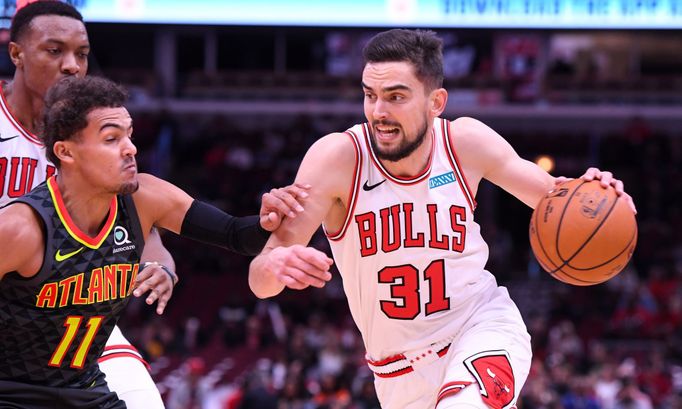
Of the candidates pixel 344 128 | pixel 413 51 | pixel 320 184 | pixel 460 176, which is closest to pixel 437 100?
pixel 413 51

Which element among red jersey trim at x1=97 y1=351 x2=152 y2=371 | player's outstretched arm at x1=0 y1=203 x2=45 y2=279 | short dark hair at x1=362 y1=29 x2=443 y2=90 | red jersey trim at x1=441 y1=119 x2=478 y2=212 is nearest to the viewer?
player's outstretched arm at x1=0 y1=203 x2=45 y2=279

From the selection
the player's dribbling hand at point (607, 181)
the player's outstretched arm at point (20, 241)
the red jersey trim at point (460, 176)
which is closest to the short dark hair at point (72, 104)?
the player's outstretched arm at point (20, 241)

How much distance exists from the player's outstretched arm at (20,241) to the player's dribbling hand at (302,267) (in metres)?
0.92

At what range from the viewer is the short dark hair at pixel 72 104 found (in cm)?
398

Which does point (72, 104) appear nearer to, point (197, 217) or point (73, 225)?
point (73, 225)

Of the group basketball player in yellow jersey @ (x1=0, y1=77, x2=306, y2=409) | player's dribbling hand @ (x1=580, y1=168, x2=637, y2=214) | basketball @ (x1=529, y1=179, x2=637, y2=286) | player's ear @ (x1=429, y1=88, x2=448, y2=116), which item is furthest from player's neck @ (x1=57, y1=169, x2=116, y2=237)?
player's dribbling hand @ (x1=580, y1=168, x2=637, y2=214)

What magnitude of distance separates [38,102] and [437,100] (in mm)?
1921

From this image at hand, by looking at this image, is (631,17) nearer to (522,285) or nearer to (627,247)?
(522,285)

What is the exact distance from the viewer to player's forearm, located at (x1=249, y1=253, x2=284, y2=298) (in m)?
4.16

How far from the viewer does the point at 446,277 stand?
4.77 m

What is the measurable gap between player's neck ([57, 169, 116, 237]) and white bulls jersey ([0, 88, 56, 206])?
66 centimetres

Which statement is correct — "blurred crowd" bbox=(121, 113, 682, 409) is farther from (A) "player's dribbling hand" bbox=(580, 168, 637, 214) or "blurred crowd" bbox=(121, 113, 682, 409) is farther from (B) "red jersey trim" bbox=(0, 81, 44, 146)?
(A) "player's dribbling hand" bbox=(580, 168, 637, 214)

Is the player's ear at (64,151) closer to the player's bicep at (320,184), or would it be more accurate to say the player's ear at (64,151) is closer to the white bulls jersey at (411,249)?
the player's bicep at (320,184)

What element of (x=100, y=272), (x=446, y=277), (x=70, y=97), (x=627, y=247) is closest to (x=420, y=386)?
(x=446, y=277)
